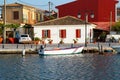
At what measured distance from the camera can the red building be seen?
82000 mm

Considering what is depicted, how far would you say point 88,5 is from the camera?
8325cm

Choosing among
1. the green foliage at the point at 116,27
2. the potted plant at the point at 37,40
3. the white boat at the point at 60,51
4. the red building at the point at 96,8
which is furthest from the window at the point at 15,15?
the white boat at the point at 60,51

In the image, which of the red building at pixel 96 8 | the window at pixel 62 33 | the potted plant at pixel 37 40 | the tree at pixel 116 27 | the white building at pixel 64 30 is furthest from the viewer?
the red building at pixel 96 8

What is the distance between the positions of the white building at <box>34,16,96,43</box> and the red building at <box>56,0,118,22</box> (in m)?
8.45

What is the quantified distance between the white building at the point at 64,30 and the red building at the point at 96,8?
8.45 meters

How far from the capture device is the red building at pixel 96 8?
269 feet

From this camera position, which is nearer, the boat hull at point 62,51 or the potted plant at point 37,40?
the boat hull at point 62,51

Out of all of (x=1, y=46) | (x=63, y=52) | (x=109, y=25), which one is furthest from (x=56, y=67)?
(x=109, y=25)

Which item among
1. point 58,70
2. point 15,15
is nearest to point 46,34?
point 15,15

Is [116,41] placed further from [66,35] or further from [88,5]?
[88,5]

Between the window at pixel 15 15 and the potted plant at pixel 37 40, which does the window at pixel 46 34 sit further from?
the window at pixel 15 15

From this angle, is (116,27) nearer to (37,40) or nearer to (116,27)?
(116,27)

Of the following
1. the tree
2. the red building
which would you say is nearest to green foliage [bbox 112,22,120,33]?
the tree

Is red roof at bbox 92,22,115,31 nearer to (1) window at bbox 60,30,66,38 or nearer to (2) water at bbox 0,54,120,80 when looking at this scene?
(1) window at bbox 60,30,66,38
